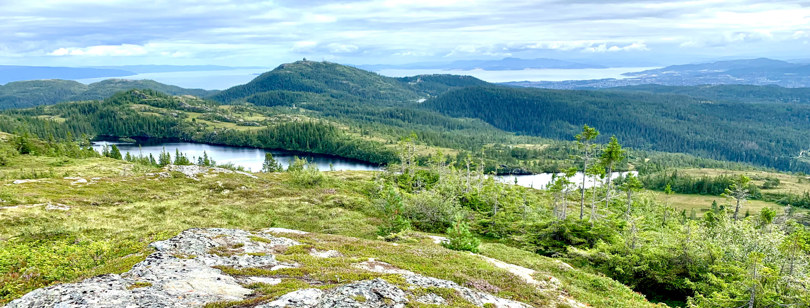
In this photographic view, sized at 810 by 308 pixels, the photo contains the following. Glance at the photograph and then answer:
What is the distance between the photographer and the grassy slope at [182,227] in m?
20.0

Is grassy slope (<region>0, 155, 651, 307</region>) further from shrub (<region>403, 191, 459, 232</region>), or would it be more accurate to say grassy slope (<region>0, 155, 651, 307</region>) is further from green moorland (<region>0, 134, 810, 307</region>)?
shrub (<region>403, 191, 459, 232</region>)

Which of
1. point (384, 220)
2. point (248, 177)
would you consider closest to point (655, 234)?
point (384, 220)

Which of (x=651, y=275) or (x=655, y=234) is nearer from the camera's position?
(x=651, y=275)

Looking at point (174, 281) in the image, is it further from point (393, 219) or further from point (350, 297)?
point (393, 219)

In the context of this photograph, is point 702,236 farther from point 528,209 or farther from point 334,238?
point 334,238

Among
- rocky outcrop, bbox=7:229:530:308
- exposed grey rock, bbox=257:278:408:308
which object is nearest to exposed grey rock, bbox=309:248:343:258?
rocky outcrop, bbox=7:229:530:308

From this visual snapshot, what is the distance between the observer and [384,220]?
54.1m

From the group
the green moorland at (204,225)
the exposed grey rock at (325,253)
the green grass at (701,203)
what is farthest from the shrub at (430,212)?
the green grass at (701,203)

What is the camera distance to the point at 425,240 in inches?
1495

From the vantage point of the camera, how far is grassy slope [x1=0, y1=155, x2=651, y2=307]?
1995 centimetres

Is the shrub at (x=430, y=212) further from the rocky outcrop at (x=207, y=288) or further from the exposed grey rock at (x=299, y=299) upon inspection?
the exposed grey rock at (x=299, y=299)

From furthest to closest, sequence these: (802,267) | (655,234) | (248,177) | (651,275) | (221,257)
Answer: (248,177) → (655,234) → (651,275) → (802,267) → (221,257)

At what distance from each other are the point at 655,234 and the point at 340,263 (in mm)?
37203

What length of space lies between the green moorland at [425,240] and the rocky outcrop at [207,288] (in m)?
1.41
